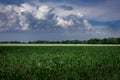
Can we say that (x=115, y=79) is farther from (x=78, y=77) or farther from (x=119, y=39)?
(x=119, y=39)

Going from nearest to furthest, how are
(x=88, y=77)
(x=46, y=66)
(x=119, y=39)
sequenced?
(x=88, y=77), (x=46, y=66), (x=119, y=39)

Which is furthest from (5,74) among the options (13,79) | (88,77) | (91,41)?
(91,41)

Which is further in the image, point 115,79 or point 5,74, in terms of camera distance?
point 5,74

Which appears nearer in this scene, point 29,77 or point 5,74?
point 29,77

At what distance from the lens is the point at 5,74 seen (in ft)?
48.2

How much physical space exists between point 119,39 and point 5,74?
311 feet

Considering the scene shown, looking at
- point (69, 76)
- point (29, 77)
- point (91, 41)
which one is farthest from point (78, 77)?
point (91, 41)

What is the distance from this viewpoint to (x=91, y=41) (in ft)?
346

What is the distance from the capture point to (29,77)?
13.8m

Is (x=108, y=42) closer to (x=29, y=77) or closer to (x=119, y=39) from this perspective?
(x=119, y=39)

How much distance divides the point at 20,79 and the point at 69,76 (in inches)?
109

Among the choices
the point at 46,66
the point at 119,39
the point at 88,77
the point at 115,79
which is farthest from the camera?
the point at 119,39

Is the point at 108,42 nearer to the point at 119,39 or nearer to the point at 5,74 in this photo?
the point at 119,39

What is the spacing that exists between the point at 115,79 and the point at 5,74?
635 centimetres
